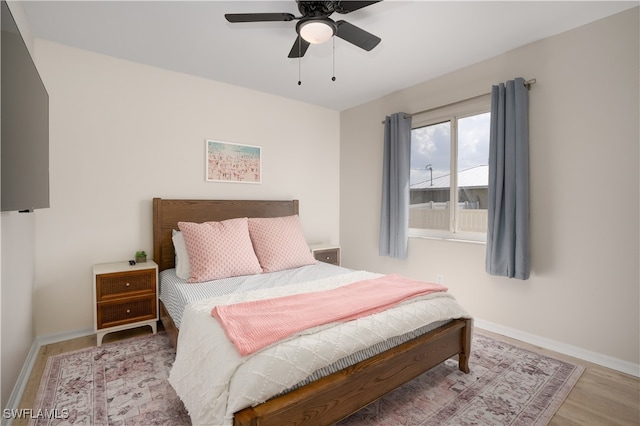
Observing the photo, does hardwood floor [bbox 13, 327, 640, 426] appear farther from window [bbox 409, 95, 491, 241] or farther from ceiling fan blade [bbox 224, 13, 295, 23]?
ceiling fan blade [bbox 224, 13, 295, 23]

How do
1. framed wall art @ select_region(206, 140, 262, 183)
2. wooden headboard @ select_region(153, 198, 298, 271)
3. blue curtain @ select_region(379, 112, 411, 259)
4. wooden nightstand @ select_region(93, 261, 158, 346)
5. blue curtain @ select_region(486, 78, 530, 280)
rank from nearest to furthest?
wooden nightstand @ select_region(93, 261, 158, 346)
blue curtain @ select_region(486, 78, 530, 280)
wooden headboard @ select_region(153, 198, 298, 271)
framed wall art @ select_region(206, 140, 262, 183)
blue curtain @ select_region(379, 112, 411, 259)

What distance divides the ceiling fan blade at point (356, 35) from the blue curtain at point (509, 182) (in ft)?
4.46

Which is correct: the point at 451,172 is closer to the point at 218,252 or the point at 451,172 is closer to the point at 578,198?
the point at 578,198

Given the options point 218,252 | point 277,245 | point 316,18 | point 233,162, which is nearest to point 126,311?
point 218,252

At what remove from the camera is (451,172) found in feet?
10.6

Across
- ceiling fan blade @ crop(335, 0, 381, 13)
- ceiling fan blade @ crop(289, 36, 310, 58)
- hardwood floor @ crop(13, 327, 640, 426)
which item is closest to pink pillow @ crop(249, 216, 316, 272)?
ceiling fan blade @ crop(289, 36, 310, 58)

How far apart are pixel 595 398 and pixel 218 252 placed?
2.73 metres

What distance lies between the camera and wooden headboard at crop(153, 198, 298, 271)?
297 centimetres

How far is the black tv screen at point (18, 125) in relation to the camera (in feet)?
4.38

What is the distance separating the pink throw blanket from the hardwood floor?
948 millimetres

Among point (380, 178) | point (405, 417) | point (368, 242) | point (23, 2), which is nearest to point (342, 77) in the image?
point (380, 178)

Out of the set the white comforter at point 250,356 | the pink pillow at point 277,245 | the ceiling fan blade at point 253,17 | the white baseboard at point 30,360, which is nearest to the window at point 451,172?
the pink pillow at point 277,245

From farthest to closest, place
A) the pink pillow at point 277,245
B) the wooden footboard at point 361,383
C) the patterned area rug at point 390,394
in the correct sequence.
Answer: the pink pillow at point 277,245 → the patterned area rug at point 390,394 → the wooden footboard at point 361,383

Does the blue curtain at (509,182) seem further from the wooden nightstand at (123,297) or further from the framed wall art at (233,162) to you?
the wooden nightstand at (123,297)
